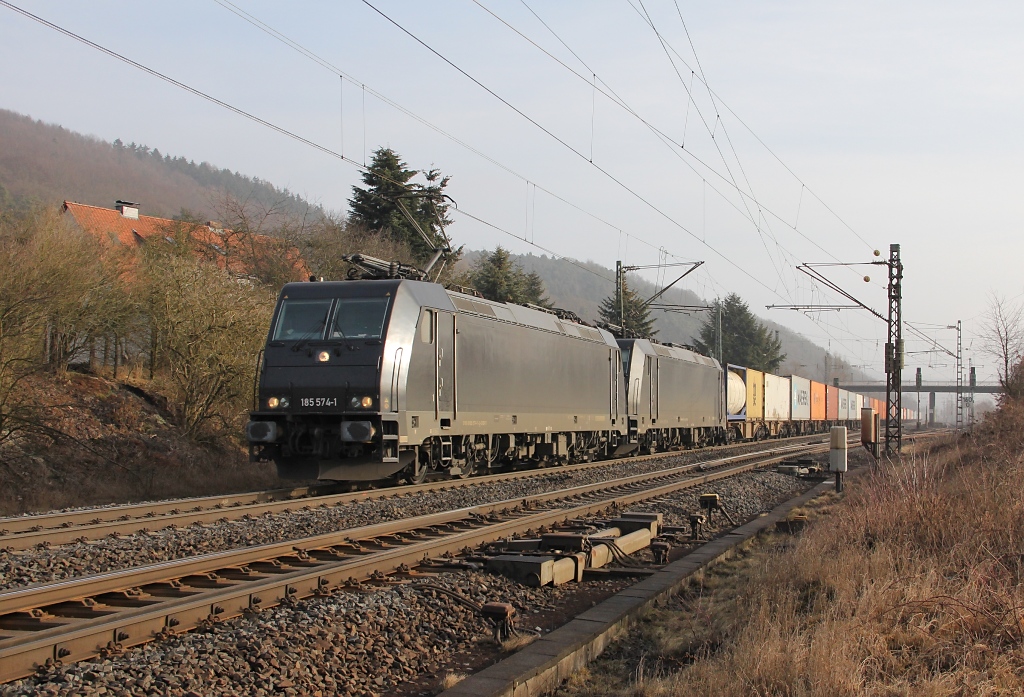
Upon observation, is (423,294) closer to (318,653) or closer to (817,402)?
(318,653)

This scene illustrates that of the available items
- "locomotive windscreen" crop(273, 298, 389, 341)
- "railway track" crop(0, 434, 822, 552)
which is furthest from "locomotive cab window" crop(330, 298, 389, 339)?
"railway track" crop(0, 434, 822, 552)

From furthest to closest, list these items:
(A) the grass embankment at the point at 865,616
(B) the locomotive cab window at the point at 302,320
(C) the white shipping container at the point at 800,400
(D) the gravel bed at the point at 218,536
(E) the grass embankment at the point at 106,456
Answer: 1. (C) the white shipping container at the point at 800,400
2. (E) the grass embankment at the point at 106,456
3. (B) the locomotive cab window at the point at 302,320
4. (D) the gravel bed at the point at 218,536
5. (A) the grass embankment at the point at 865,616

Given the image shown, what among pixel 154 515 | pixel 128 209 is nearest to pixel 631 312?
pixel 128 209

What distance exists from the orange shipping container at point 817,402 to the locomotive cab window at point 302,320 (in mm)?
47066

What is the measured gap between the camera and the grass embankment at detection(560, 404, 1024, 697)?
4.99 metres

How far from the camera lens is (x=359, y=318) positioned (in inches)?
582

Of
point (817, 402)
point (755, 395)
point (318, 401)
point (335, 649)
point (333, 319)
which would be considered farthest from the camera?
point (817, 402)

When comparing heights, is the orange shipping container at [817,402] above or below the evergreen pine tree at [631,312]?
below

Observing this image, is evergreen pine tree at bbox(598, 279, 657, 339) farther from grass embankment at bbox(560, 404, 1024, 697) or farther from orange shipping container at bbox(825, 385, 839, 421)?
grass embankment at bbox(560, 404, 1024, 697)

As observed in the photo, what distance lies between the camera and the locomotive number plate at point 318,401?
1438 cm

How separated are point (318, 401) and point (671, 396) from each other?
17.8 m

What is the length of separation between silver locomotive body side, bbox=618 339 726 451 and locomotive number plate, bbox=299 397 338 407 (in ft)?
44.5

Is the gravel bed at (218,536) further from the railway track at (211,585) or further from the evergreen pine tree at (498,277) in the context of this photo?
the evergreen pine tree at (498,277)

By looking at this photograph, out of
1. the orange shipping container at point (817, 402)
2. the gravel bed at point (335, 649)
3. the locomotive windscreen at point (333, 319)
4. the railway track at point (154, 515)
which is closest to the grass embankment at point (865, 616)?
the gravel bed at point (335, 649)
